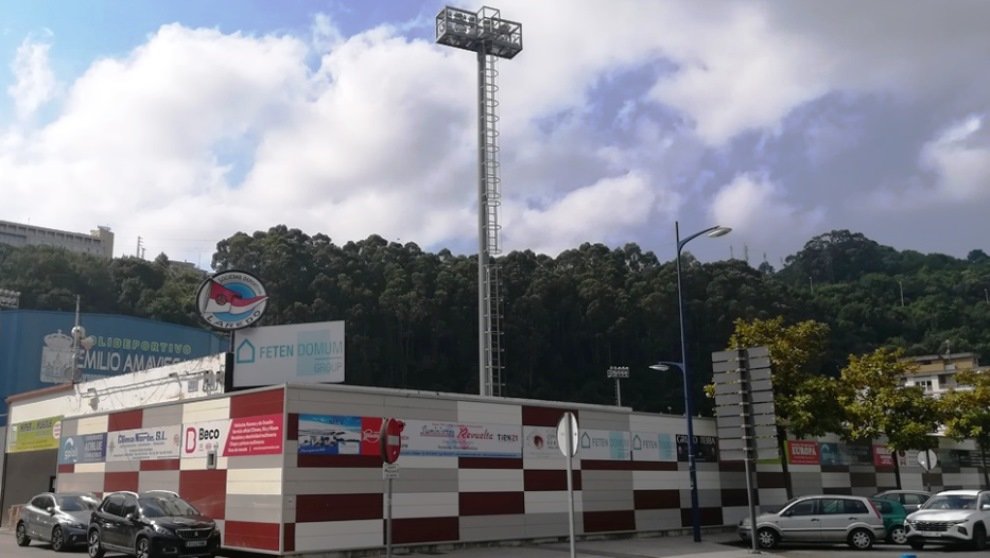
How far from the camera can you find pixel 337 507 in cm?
2048

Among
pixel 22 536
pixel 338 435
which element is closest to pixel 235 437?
pixel 338 435

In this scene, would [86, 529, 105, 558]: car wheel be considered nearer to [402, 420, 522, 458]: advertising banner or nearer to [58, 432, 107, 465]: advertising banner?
[58, 432, 107, 465]: advertising banner

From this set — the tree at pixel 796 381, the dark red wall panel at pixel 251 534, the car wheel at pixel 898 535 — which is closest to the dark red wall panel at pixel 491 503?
the dark red wall panel at pixel 251 534

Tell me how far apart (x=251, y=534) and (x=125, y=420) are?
826cm

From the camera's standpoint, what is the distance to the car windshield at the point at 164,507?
1955 centimetres

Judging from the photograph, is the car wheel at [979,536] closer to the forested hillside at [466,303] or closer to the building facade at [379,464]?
the building facade at [379,464]

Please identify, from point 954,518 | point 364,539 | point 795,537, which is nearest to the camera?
point 364,539

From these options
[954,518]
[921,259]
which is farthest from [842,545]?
[921,259]

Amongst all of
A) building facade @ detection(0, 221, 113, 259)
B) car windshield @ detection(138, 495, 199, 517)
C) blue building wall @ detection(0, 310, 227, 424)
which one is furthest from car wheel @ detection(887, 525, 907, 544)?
building facade @ detection(0, 221, 113, 259)

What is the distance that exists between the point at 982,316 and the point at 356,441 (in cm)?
11180

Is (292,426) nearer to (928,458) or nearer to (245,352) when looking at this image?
(245,352)

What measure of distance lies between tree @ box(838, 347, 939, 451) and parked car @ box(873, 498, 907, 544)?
23.2ft

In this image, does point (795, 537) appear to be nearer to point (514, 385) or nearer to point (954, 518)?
point (954, 518)

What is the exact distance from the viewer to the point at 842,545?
25.4 metres
